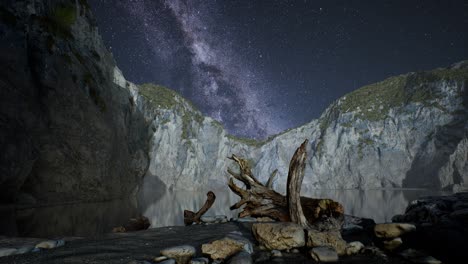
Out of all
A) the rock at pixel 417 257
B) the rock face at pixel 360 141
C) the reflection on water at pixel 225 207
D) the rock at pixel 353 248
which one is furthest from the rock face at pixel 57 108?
the rock face at pixel 360 141

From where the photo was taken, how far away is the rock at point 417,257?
474 centimetres

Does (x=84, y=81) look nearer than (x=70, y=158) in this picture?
No

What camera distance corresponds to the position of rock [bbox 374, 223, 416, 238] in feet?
21.0

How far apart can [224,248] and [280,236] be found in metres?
1.44

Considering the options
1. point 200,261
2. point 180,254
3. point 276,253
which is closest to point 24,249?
point 180,254

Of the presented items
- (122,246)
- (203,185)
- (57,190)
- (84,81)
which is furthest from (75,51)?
(203,185)

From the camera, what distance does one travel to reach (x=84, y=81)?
30.3m

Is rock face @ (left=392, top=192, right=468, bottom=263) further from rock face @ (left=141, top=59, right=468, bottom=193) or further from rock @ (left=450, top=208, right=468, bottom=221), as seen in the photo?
rock face @ (left=141, top=59, right=468, bottom=193)

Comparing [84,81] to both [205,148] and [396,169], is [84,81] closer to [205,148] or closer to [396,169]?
[205,148]

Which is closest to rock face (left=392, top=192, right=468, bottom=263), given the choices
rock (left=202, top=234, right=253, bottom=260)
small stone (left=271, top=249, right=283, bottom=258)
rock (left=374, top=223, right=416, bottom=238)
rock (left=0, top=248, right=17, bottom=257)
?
rock (left=374, top=223, right=416, bottom=238)

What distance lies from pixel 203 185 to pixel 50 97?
8664cm

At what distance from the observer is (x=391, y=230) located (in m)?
6.45

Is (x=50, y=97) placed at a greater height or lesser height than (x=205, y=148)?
lesser

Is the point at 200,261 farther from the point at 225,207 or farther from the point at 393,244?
the point at 225,207
